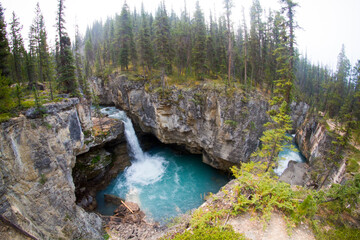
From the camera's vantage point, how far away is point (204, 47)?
27.0 m

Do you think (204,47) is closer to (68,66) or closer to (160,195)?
(68,66)

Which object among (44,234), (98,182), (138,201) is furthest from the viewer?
(98,182)

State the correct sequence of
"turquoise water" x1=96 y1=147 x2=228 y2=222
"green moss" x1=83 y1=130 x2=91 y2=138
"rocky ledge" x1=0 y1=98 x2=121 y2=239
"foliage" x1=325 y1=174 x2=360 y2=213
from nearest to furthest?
"foliage" x1=325 y1=174 x2=360 y2=213, "rocky ledge" x1=0 y1=98 x2=121 y2=239, "turquoise water" x1=96 y1=147 x2=228 y2=222, "green moss" x1=83 y1=130 x2=91 y2=138

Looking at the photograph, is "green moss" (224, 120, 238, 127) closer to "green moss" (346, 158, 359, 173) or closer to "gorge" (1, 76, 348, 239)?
"gorge" (1, 76, 348, 239)

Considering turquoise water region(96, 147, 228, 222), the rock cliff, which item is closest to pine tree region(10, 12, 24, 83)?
the rock cliff

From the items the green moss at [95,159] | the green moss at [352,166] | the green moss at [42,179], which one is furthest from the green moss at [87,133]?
the green moss at [352,166]

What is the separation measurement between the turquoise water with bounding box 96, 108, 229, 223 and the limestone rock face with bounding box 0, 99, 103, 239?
5.43m

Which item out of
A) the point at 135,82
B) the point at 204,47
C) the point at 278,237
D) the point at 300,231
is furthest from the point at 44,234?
the point at 204,47

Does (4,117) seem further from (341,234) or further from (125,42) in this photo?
(125,42)

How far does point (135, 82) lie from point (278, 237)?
2674cm

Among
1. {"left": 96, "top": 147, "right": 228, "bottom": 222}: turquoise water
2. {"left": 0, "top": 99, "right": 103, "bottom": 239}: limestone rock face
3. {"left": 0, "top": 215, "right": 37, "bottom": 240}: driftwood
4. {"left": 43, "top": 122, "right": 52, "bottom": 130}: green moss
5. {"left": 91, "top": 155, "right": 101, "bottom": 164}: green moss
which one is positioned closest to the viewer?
{"left": 0, "top": 215, "right": 37, "bottom": 240}: driftwood

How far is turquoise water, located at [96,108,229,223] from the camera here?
18.3 meters

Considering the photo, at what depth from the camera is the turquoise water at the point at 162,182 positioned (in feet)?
60.0

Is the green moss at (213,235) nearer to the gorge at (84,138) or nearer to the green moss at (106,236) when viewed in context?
the gorge at (84,138)
